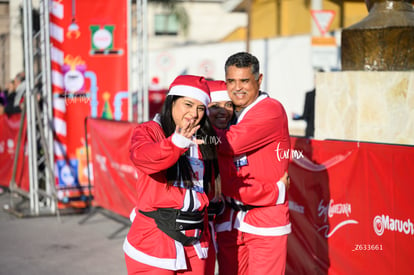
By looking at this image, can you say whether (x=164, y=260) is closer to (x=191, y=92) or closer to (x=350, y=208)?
(x=191, y=92)

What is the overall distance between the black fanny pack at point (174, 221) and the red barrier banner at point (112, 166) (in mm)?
4410

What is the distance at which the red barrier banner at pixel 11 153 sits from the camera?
398 inches

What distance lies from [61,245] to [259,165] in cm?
425

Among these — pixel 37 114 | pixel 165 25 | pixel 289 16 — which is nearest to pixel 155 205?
pixel 37 114

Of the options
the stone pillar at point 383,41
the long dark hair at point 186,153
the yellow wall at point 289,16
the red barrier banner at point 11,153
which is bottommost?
the red barrier banner at point 11,153

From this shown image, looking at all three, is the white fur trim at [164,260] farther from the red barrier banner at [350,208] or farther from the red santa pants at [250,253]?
the red barrier banner at [350,208]

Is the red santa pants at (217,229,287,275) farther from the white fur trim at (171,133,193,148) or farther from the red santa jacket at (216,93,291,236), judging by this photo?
the white fur trim at (171,133,193,148)

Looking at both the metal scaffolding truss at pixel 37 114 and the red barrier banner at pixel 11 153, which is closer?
the metal scaffolding truss at pixel 37 114

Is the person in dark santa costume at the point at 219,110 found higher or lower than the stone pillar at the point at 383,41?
lower

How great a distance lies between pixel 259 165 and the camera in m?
4.03

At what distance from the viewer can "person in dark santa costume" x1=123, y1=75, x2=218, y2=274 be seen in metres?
3.38

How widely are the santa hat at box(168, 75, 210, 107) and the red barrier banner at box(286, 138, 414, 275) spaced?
1956mm

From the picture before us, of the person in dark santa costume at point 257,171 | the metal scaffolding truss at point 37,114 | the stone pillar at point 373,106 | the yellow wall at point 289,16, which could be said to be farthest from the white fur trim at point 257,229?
the yellow wall at point 289,16

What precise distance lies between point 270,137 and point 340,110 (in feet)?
7.83
